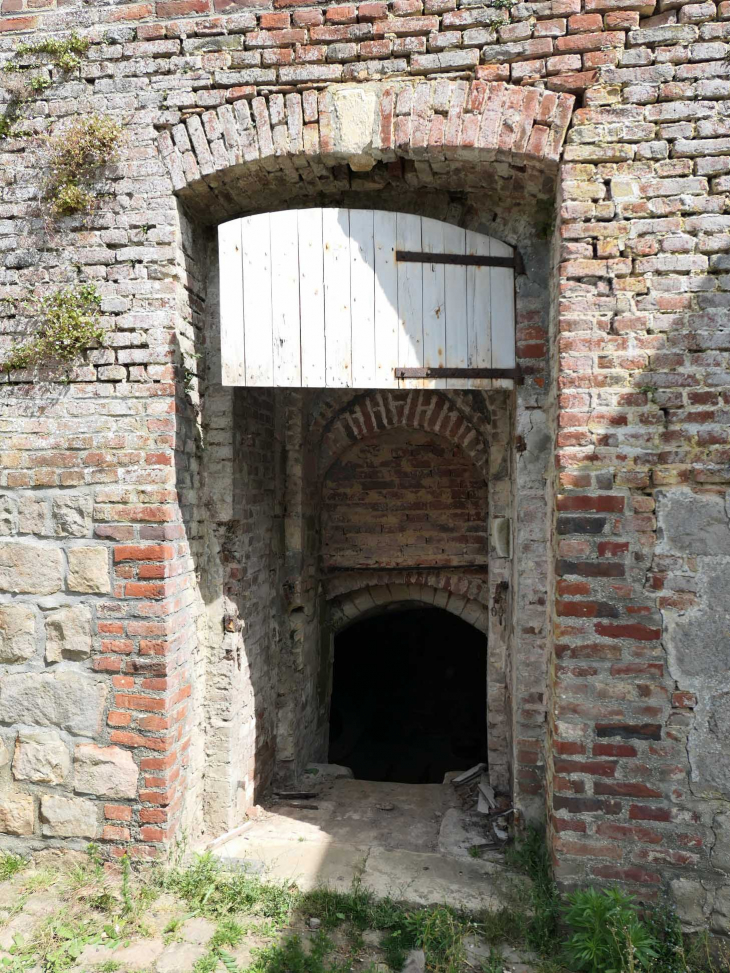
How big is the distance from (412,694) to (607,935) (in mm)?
6929

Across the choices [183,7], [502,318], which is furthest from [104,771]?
[183,7]

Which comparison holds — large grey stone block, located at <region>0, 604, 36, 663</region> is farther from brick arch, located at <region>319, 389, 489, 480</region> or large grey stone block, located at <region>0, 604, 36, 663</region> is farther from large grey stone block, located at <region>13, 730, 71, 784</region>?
brick arch, located at <region>319, 389, 489, 480</region>

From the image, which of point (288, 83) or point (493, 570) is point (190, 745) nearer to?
point (493, 570)

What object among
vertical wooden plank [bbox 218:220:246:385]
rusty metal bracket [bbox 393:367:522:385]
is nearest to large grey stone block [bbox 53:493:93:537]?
vertical wooden plank [bbox 218:220:246:385]

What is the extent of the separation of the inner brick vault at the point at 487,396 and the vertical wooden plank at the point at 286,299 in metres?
0.32

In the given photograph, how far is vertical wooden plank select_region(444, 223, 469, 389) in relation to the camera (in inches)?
123

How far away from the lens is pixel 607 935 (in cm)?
246

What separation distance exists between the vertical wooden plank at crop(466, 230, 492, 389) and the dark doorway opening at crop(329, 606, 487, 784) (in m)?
5.76

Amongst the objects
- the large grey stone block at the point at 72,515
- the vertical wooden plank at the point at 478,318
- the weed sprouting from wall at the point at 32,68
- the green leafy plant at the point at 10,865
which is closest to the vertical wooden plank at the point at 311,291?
the vertical wooden plank at the point at 478,318

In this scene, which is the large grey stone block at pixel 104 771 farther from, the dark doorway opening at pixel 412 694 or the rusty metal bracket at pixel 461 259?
the dark doorway opening at pixel 412 694

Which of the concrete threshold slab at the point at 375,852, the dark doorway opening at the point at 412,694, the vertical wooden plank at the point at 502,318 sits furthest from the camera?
the dark doorway opening at the point at 412,694

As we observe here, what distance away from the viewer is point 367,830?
12.0 ft

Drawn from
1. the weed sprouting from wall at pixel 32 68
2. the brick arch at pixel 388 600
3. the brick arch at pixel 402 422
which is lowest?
the brick arch at pixel 388 600

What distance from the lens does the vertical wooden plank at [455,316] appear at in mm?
3119
